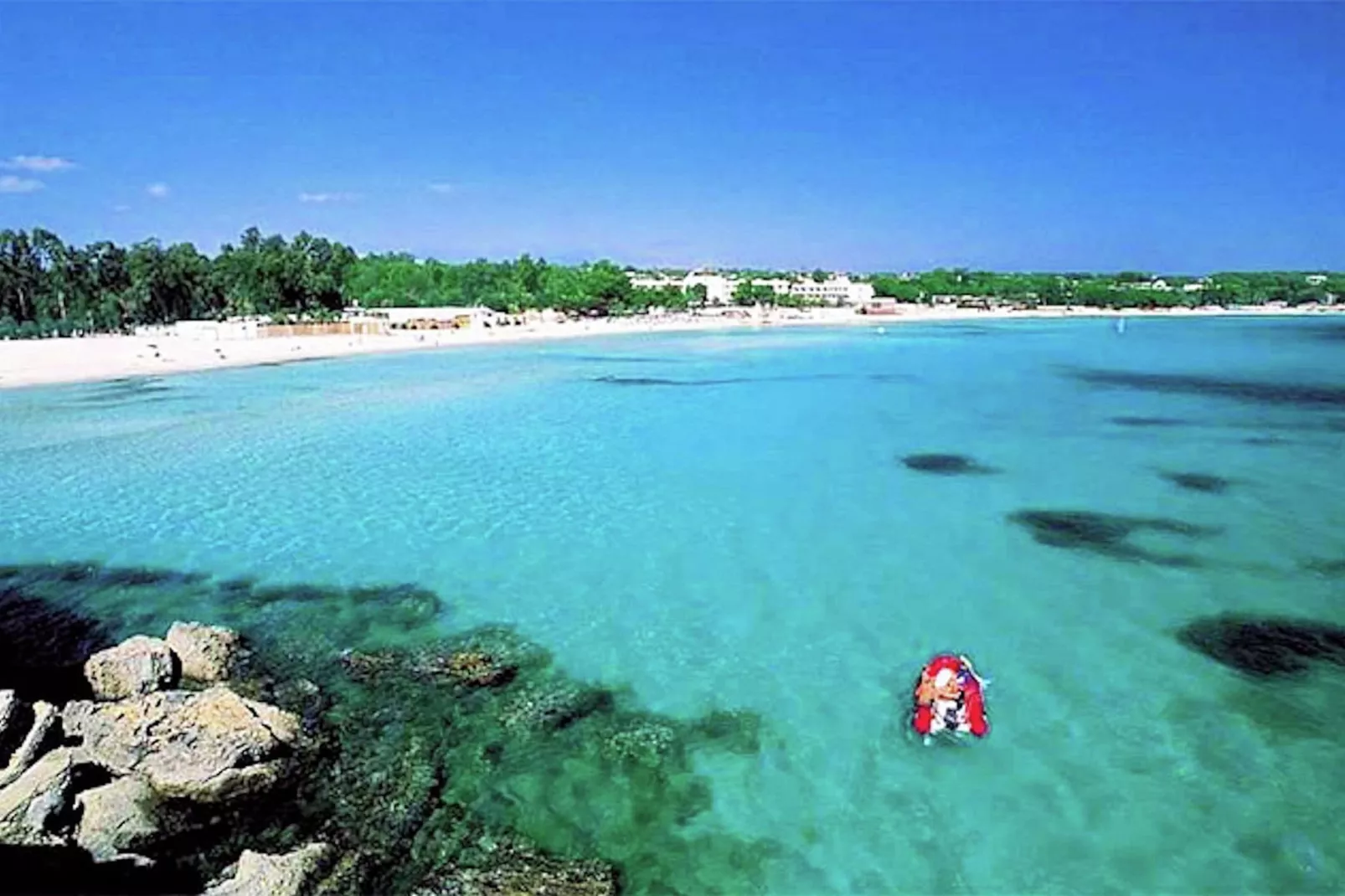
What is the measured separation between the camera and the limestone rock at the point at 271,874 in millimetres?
8781

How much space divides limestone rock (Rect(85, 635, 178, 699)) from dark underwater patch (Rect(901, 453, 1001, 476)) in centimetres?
2318

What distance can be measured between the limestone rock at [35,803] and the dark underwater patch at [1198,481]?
28.2 meters

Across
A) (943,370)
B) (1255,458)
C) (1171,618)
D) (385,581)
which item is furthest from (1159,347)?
(385,581)

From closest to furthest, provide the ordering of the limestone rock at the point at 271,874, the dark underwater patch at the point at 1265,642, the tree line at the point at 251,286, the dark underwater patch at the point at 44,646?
1. the limestone rock at the point at 271,874
2. the dark underwater patch at the point at 44,646
3. the dark underwater patch at the point at 1265,642
4. the tree line at the point at 251,286

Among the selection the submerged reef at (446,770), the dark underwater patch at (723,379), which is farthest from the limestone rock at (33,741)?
the dark underwater patch at (723,379)

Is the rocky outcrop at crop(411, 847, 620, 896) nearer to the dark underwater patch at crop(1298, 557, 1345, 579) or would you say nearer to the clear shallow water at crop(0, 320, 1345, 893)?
the clear shallow water at crop(0, 320, 1345, 893)

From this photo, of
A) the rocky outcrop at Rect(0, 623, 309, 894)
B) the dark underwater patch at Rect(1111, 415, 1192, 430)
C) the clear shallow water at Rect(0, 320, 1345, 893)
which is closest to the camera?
the rocky outcrop at Rect(0, 623, 309, 894)

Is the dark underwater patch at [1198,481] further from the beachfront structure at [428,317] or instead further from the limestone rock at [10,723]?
the beachfront structure at [428,317]

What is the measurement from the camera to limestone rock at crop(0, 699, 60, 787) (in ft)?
34.1

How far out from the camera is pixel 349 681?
45.6 feet

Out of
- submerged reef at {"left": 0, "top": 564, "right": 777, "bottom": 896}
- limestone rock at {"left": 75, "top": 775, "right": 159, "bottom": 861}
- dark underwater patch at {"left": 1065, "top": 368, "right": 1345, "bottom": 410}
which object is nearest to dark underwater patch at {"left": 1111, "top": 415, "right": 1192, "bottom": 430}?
dark underwater patch at {"left": 1065, "top": 368, "right": 1345, "bottom": 410}

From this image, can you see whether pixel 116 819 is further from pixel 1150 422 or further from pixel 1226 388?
pixel 1226 388

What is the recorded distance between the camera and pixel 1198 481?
94.1 feet

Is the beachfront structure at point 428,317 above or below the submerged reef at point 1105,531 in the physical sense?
above
